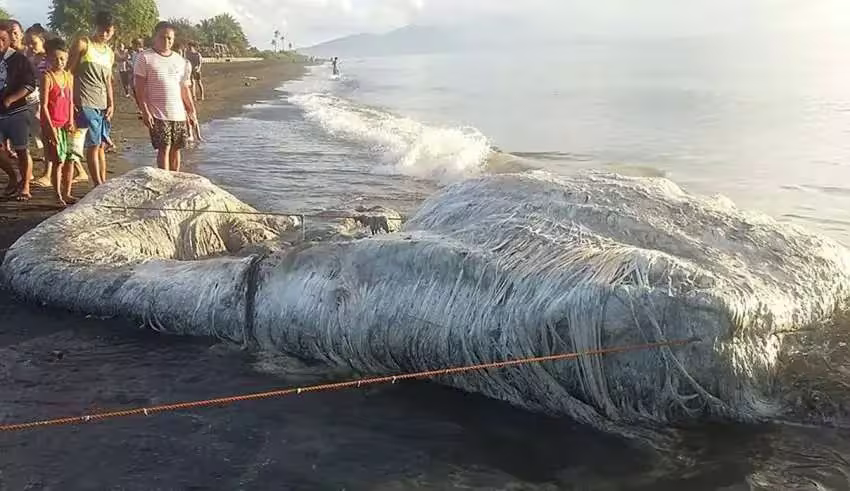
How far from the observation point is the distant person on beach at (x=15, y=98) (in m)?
8.88

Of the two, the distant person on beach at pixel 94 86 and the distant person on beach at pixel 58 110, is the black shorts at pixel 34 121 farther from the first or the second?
the distant person on beach at pixel 58 110

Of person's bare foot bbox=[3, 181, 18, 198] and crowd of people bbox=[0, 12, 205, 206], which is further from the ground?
crowd of people bbox=[0, 12, 205, 206]

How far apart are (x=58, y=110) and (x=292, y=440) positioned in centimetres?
647

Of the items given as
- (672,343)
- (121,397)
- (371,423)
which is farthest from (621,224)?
(121,397)

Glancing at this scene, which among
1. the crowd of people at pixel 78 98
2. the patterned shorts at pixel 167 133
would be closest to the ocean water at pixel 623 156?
the patterned shorts at pixel 167 133

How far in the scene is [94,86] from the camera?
9.41 m

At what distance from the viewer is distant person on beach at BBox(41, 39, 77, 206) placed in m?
8.65

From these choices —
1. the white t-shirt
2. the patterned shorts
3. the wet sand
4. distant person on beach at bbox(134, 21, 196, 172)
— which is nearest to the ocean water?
the wet sand

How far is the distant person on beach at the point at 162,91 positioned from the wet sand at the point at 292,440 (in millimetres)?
4530

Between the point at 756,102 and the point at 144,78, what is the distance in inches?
949

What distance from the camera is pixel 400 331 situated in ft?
15.4

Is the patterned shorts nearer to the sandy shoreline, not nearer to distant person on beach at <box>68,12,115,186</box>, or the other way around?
distant person on beach at <box>68,12,115,186</box>

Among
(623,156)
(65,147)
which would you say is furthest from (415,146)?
(65,147)

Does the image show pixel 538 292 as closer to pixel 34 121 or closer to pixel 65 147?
pixel 65 147
